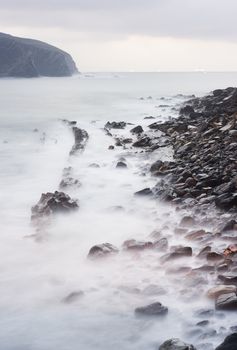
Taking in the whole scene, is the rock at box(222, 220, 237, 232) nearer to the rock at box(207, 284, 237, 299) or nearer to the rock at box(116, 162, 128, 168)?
the rock at box(207, 284, 237, 299)

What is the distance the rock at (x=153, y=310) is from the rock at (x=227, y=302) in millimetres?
684

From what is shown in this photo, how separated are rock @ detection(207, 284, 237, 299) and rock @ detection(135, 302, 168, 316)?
0.64 m

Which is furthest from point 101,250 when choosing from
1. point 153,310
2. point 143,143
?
point 143,143

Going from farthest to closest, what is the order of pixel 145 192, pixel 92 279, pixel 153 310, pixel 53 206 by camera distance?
1. pixel 145 192
2. pixel 53 206
3. pixel 92 279
4. pixel 153 310

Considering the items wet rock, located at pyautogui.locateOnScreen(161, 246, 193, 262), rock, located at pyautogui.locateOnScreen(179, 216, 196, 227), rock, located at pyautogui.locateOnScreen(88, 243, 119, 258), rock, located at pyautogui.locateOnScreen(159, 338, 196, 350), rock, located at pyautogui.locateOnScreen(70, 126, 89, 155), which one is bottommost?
rock, located at pyautogui.locateOnScreen(159, 338, 196, 350)

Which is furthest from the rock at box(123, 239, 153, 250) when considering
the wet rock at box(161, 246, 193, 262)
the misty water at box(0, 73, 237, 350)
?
the wet rock at box(161, 246, 193, 262)

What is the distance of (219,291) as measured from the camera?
19.8 feet

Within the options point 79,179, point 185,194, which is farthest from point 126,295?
point 79,179

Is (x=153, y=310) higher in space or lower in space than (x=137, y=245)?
lower

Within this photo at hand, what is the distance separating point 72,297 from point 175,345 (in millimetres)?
1986

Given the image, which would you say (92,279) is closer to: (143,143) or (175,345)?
(175,345)

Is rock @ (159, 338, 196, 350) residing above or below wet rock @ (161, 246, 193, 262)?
below

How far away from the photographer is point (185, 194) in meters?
10.8

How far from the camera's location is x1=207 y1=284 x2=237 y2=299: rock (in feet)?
19.7
